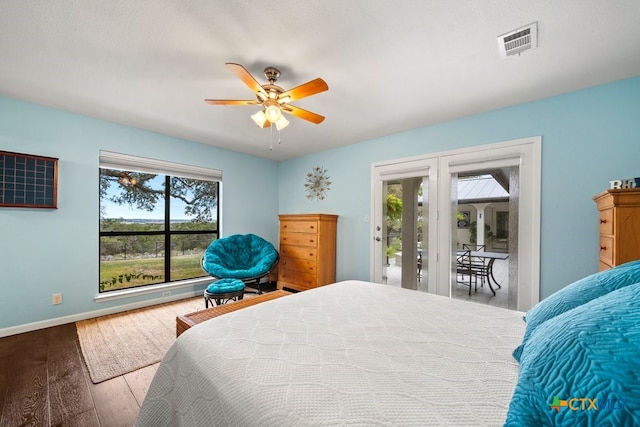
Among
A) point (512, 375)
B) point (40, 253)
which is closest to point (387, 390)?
point (512, 375)

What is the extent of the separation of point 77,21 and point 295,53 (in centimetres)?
134

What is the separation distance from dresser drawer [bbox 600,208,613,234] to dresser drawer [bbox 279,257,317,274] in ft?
9.79

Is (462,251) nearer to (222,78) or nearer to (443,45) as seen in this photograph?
(443,45)

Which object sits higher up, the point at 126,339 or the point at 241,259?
the point at 241,259

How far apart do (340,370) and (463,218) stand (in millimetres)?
2704

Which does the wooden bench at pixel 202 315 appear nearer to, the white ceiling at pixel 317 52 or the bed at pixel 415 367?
the bed at pixel 415 367

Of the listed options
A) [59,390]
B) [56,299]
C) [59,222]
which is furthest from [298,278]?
[59,222]

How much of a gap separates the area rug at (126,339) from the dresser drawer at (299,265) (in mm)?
1365

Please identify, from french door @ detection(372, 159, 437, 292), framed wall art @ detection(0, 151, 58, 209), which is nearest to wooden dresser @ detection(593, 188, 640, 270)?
french door @ detection(372, 159, 437, 292)

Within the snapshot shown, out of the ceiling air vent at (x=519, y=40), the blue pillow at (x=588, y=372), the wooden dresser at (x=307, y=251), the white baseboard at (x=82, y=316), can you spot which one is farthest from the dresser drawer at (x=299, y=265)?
the blue pillow at (x=588, y=372)

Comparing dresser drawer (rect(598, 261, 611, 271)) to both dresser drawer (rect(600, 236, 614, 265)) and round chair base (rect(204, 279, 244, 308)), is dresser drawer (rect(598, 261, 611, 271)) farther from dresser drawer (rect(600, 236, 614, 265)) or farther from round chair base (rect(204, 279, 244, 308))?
round chair base (rect(204, 279, 244, 308))

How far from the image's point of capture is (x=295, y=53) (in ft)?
6.00

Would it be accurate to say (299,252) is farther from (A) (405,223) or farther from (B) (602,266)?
(B) (602,266)

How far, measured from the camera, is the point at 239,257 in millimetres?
3846
